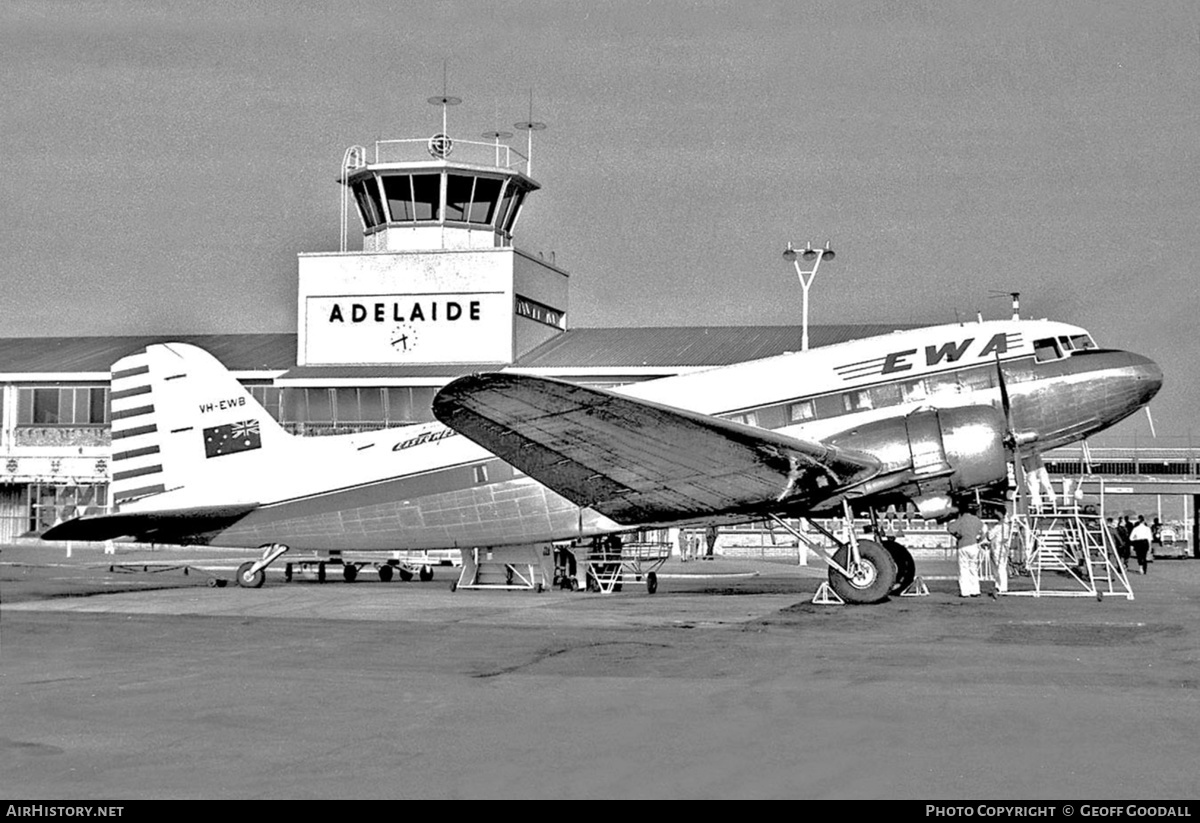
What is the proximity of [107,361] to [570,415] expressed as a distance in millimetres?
46253


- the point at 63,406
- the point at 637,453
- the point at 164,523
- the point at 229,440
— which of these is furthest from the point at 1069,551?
the point at 63,406

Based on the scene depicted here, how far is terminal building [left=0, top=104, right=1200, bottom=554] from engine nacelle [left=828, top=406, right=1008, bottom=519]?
30343 millimetres

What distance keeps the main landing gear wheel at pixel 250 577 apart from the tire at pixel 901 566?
11.4 m

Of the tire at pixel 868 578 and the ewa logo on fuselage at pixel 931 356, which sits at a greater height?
the ewa logo on fuselage at pixel 931 356

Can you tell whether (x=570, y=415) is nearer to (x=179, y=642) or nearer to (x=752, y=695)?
(x=179, y=642)

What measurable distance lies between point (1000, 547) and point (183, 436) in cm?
1457

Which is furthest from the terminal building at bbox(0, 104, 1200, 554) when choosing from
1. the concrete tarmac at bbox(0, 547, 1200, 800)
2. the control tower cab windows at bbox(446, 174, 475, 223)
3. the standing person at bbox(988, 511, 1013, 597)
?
the concrete tarmac at bbox(0, 547, 1200, 800)

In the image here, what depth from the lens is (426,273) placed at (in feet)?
166

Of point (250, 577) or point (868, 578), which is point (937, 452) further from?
point (250, 577)

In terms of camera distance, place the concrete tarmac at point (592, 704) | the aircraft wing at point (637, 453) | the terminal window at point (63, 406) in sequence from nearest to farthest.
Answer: the concrete tarmac at point (592, 704), the aircraft wing at point (637, 453), the terminal window at point (63, 406)

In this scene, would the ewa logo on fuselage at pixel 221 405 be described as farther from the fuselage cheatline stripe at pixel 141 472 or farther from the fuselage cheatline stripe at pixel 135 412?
the fuselage cheatline stripe at pixel 141 472

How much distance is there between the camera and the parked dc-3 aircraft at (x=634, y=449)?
1828 cm

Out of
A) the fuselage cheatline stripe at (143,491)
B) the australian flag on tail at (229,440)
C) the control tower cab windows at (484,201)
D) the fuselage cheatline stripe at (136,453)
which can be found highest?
the control tower cab windows at (484,201)

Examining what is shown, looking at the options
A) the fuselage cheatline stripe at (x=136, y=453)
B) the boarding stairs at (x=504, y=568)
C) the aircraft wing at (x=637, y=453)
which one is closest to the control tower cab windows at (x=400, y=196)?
the fuselage cheatline stripe at (x=136, y=453)
